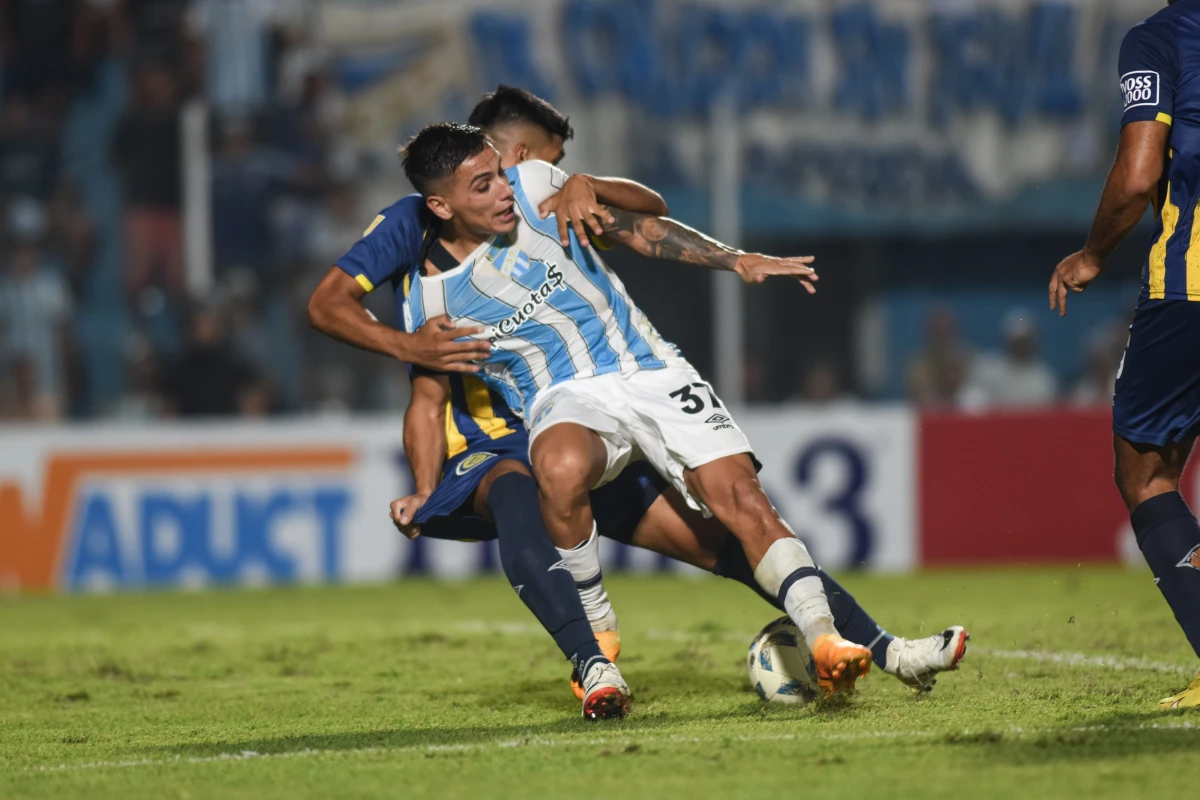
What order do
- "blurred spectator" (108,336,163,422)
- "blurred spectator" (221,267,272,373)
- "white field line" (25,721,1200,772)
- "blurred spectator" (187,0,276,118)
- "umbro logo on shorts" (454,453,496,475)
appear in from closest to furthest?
"white field line" (25,721,1200,772) → "umbro logo on shorts" (454,453,496,475) → "blurred spectator" (108,336,163,422) → "blurred spectator" (221,267,272,373) → "blurred spectator" (187,0,276,118)

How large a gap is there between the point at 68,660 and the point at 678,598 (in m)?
4.00

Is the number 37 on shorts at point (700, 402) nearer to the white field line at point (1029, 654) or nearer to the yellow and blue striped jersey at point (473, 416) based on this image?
the yellow and blue striped jersey at point (473, 416)

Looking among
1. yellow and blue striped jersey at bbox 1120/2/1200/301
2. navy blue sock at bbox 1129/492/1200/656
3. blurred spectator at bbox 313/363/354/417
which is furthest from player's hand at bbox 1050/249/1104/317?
blurred spectator at bbox 313/363/354/417

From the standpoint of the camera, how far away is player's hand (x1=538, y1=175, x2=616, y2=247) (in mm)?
4879

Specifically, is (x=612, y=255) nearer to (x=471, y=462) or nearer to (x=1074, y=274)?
(x=471, y=462)

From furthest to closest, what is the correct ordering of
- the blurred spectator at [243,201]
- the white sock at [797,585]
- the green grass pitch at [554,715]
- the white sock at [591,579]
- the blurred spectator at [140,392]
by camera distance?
the blurred spectator at [243,201], the blurred spectator at [140,392], the white sock at [591,579], the white sock at [797,585], the green grass pitch at [554,715]

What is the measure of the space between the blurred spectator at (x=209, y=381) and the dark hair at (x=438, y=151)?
7.09 metres

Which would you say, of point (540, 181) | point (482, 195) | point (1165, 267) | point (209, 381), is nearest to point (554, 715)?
point (482, 195)

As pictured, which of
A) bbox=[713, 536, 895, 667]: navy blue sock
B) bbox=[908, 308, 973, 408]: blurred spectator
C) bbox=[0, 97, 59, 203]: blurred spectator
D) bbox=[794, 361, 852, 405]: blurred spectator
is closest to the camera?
bbox=[713, 536, 895, 667]: navy blue sock

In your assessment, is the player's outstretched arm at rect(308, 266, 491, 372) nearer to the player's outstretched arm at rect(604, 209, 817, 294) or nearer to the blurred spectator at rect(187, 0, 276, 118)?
the player's outstretched arm at rect(604, 209, 817, 294)

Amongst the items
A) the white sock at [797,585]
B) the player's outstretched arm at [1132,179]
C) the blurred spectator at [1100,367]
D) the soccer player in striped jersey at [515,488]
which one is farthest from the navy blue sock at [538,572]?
the blurred spectator at [1100,367]

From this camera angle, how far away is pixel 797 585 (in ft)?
14.6

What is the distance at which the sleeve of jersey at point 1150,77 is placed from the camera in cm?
426

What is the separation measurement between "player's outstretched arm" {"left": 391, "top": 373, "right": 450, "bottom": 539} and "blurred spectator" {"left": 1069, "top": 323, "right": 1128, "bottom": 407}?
25.1 ft
